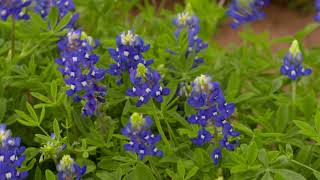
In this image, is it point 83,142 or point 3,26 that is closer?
point 83,142

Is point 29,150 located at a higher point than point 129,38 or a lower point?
lower

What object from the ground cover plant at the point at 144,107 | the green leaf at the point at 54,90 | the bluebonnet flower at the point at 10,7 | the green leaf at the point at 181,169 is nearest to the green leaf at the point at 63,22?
the ground cover plant at the point at 144,107

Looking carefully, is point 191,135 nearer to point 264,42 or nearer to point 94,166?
point 94,166

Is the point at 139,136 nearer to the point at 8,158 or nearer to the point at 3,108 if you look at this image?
the point at 8,158

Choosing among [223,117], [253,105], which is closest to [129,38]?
[223,117]

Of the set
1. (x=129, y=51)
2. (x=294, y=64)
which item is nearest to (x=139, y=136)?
(x=129, y=51)

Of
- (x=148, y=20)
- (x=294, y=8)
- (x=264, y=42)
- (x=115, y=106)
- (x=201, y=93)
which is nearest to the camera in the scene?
(x=201, y=93)
